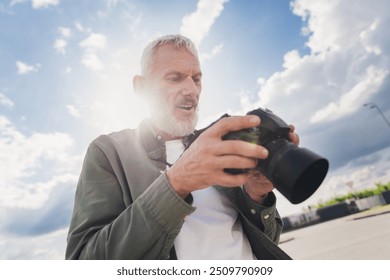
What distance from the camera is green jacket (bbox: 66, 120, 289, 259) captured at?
110 centimetres

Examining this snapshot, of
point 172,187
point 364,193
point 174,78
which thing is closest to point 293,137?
point 172,187

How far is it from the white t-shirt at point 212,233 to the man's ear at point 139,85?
926 mm

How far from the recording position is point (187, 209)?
1079mm

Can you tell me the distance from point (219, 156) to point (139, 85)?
4.65 ft

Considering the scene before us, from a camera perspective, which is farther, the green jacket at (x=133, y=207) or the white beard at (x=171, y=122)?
the white beard at (x=171, y=122)

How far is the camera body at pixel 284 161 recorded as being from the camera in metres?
1.00

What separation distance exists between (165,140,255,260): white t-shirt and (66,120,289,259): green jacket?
2.1 inches

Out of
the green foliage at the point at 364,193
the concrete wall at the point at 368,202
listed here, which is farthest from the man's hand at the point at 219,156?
the green foliage at the point at 364,193

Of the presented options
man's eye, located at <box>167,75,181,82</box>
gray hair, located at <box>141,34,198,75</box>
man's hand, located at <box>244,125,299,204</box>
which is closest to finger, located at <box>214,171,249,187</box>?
man's hand, located at <box>244,125,299,204</box>

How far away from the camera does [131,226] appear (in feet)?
3.69

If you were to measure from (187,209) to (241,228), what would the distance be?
2.78ft

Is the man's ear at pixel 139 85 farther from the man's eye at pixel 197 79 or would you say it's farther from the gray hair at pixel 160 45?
the man's eye at pixel 197 79
